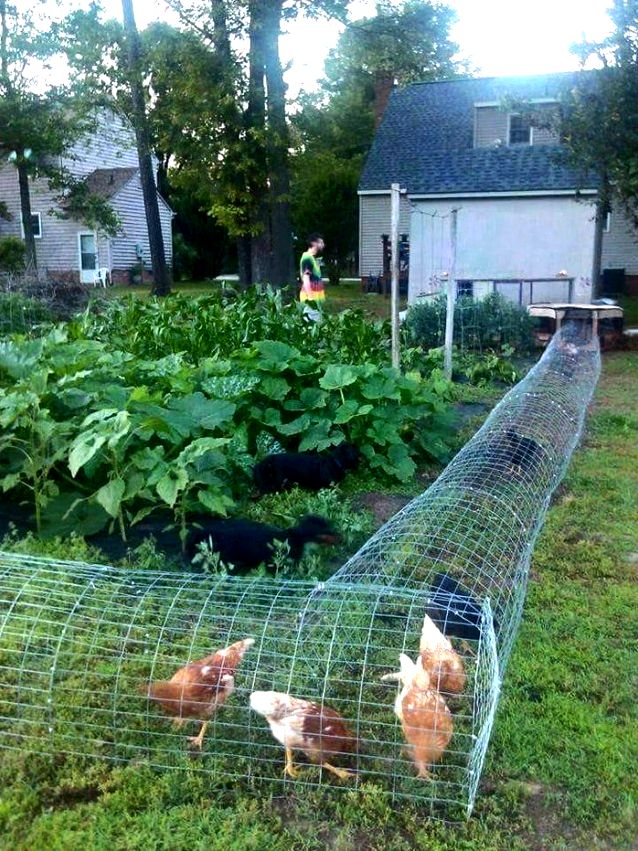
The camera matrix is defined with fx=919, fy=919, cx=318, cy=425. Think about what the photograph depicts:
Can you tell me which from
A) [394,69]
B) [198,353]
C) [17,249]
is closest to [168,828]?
[198,353]

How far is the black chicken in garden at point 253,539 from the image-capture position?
13.9 feet

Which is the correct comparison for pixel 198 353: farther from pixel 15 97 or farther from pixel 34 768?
pixel 15 97

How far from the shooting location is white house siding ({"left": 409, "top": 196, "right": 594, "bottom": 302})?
1886 cm

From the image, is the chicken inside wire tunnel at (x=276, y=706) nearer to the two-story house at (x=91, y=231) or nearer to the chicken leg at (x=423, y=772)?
the chicken leg at (x=423, y=772)

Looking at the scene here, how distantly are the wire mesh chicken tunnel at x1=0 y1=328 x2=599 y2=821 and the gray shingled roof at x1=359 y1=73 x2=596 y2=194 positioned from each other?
49.0 ft

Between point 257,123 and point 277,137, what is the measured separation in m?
0.65

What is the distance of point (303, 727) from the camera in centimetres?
264

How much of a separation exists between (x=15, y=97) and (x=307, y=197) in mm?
11352

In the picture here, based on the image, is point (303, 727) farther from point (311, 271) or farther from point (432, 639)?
point (311, 271)

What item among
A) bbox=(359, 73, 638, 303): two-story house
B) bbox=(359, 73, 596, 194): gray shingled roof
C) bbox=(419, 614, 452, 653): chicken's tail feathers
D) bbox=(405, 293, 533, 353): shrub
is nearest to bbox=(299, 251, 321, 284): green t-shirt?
bbox=(405, 293, 533, 353): shrub

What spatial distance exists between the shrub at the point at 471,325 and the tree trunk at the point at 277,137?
25.8 feet

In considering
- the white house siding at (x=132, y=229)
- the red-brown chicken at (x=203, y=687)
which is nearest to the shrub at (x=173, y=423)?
the red-brown chicken at (x=203, y=687)

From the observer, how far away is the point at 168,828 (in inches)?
98.6

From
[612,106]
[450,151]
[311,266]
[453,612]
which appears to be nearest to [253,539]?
[453,612]
